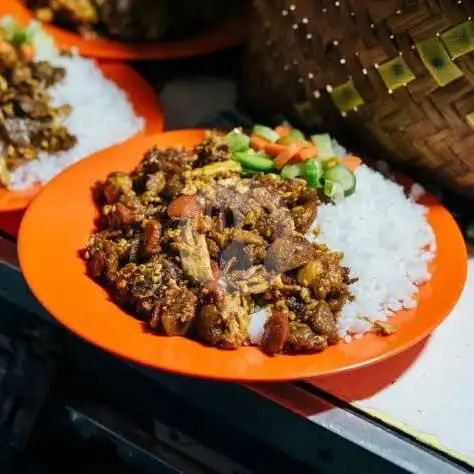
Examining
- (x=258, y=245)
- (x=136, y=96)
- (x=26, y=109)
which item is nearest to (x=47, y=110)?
(x=26, y=109)

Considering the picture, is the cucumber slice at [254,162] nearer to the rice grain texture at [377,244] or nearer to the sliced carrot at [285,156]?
the sliced carrot at [285,156]

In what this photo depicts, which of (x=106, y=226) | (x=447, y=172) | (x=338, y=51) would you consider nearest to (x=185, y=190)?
(x=106, y=226)

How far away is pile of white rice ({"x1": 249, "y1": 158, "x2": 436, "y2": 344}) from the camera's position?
1.31 m

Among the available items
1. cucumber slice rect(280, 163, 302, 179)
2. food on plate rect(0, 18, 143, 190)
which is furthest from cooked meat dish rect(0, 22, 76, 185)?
cucumber slice rect(280, 163, 302, 179)

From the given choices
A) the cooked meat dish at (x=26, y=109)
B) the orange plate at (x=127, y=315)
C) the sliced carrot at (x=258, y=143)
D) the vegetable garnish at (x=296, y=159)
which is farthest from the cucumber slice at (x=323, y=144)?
the cooked meat dish at (x=26, y=109)

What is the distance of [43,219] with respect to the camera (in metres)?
1.44

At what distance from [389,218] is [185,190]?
365 mm

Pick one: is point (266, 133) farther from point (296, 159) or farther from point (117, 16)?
point (117, 16)

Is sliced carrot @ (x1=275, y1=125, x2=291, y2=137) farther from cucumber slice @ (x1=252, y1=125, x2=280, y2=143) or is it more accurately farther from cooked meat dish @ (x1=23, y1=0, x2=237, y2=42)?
cooked meat dish @ (x1=23, y1=0, x2=237, y2=42)

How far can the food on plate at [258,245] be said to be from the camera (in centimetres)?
125

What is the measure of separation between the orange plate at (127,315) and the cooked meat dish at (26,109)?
15 centimetres

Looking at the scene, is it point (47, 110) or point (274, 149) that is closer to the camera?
point (274, 149)

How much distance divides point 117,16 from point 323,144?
2.36ft

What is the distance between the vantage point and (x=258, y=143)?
5.14 feet
